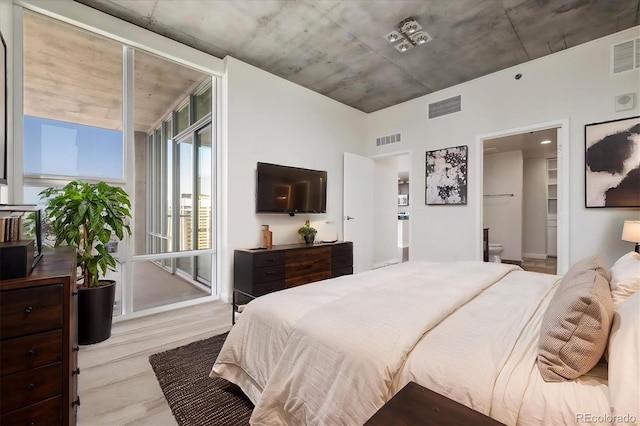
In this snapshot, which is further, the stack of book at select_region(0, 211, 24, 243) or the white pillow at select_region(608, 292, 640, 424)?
the stack of book at select_region(0, 211, 24, 243)

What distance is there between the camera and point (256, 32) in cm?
310

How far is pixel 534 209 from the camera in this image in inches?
275

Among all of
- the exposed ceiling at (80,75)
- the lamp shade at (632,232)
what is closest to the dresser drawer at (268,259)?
the exposed ceiling at (80,75)

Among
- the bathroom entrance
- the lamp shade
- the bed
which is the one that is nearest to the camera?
the bed

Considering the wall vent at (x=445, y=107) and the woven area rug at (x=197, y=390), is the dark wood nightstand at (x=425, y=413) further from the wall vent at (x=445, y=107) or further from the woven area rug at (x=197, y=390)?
the wall vent at (x=445, y=107)

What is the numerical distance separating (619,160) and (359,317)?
143 inches

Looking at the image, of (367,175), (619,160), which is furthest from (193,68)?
(619,160)

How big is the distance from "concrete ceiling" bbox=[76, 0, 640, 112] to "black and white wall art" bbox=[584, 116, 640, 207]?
3.40 feet

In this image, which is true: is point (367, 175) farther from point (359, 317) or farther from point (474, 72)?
point (359, 317)

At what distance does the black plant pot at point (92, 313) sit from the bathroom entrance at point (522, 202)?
6657 mm

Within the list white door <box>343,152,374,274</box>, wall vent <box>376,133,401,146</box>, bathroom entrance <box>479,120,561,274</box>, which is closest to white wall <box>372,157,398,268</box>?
white door <box>343,152,374,274</box>

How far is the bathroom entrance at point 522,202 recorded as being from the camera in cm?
643

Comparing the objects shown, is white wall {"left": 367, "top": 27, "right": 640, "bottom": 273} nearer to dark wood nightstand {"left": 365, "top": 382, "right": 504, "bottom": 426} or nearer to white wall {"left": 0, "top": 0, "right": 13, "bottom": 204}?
dark wood nightstand {"left": 365, "top": 382, "right": 504, "bottom": 426}

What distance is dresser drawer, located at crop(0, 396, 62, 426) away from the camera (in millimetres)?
1062
